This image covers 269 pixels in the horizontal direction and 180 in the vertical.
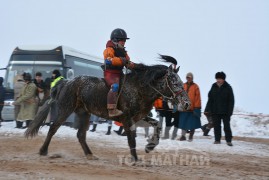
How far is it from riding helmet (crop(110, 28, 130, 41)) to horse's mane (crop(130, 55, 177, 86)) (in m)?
0.65

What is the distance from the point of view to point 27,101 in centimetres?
1942

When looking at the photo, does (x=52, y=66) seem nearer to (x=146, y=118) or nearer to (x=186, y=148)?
(x=186, y=148)

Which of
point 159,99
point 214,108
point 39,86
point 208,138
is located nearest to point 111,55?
point 159,99

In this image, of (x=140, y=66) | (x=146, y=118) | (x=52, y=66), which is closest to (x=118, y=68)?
(x=140, y=66)

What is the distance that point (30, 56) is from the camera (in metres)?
23.7

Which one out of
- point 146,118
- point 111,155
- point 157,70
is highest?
point 157,70

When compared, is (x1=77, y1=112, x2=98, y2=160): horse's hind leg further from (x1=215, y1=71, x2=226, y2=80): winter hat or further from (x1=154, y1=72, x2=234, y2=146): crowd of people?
(x1=215, y1=71, x2=226, y2=80): winter hat

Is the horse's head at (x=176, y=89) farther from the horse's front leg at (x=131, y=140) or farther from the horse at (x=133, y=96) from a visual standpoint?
the horse's front leg at (x=131, y=140)

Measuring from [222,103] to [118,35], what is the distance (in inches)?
236

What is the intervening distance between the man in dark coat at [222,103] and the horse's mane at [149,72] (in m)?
5.37

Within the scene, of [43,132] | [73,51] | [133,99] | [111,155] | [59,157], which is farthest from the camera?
[73,51]

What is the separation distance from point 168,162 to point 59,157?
2314 millimetres

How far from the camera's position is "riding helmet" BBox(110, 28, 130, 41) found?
10.5 m

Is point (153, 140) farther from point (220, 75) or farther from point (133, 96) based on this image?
point (220, 75)
